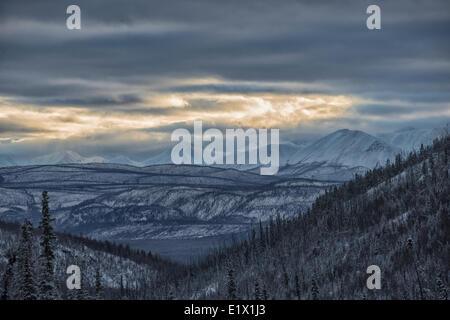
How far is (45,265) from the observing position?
113m
